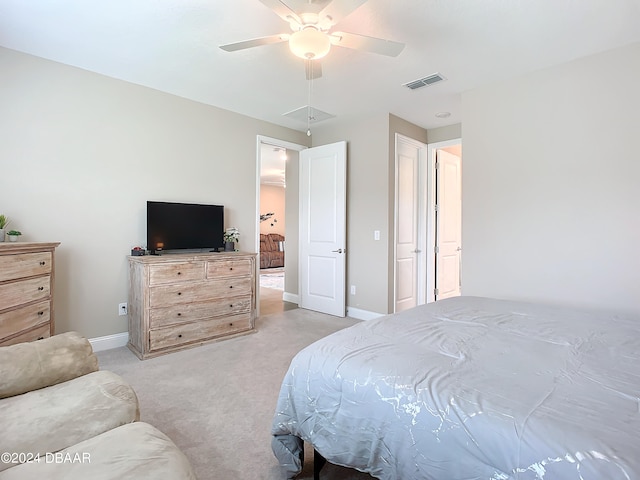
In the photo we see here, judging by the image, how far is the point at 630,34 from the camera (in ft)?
8.07

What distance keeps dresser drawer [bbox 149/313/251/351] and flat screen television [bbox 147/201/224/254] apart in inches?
32.4

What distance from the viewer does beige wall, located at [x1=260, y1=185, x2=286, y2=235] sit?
35.6ft

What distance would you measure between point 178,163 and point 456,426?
11.9 ft

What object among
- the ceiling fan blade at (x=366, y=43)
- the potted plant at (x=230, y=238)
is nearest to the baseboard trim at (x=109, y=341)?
the potted plant at (x=230, y=238)

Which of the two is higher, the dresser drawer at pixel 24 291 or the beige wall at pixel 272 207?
the beige wall at pixel 272 207

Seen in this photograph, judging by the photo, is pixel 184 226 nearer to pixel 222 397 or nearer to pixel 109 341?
pixel 109 341

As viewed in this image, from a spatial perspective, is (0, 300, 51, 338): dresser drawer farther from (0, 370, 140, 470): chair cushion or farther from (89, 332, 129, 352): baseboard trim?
(0, 370, 140, 470): chair cushion

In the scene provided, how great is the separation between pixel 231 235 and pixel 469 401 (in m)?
3.47

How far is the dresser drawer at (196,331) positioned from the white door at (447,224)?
9.28ft

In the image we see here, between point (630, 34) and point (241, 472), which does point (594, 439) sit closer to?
point (241, 472)

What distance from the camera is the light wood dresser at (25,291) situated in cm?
210

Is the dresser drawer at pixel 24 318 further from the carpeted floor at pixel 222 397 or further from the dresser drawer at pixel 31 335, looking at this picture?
the carpeted floor at pixel 222 397

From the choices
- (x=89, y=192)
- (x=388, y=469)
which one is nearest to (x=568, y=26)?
(x=388, y=469)

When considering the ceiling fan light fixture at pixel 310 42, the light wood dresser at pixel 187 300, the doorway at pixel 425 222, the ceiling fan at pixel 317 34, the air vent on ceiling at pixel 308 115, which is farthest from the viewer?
the doorway at pixel 425 222
